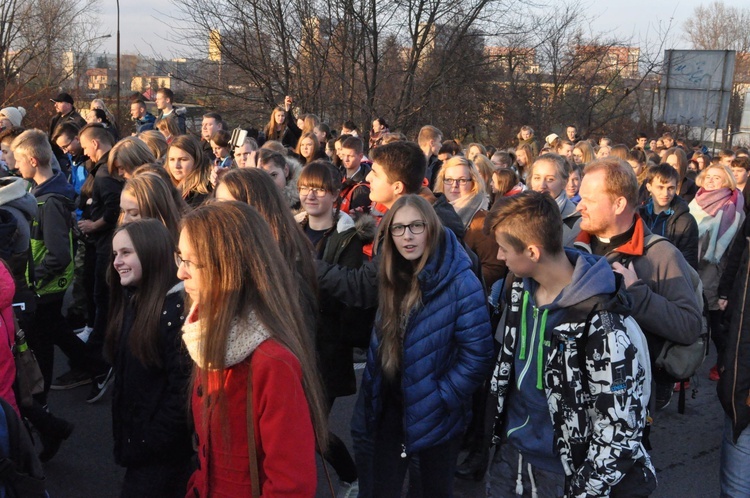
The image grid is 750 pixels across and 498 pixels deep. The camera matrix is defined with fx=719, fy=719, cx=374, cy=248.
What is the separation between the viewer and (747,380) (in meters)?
3.30

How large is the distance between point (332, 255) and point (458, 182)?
171 cm

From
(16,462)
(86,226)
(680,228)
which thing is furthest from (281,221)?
(680,228)

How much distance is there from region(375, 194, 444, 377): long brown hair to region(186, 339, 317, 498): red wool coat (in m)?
1.21

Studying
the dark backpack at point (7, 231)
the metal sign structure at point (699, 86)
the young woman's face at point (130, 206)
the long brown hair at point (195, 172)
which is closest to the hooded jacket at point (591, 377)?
the young woman's face at point (130, 206)

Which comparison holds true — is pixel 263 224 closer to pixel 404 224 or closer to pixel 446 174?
pixel 404 224

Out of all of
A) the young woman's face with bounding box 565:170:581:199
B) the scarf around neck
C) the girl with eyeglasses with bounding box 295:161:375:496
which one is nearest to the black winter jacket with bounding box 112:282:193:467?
the girl with eyeglasses with bounding box 295:161:375:496

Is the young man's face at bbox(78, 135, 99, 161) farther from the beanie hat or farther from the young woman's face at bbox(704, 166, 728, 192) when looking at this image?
the young woman's face at bbox(704, 166, 728, 192)

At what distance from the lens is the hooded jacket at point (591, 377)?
101 inches

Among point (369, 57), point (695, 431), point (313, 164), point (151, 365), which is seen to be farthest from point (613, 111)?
point (151, 365)

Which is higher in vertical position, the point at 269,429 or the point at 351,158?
the point at 351,158

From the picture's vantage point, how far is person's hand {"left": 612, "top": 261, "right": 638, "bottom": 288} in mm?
3120

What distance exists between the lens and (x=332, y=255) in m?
3.93

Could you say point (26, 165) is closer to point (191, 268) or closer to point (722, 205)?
point (191, 268)

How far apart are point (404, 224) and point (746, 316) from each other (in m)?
1.64
